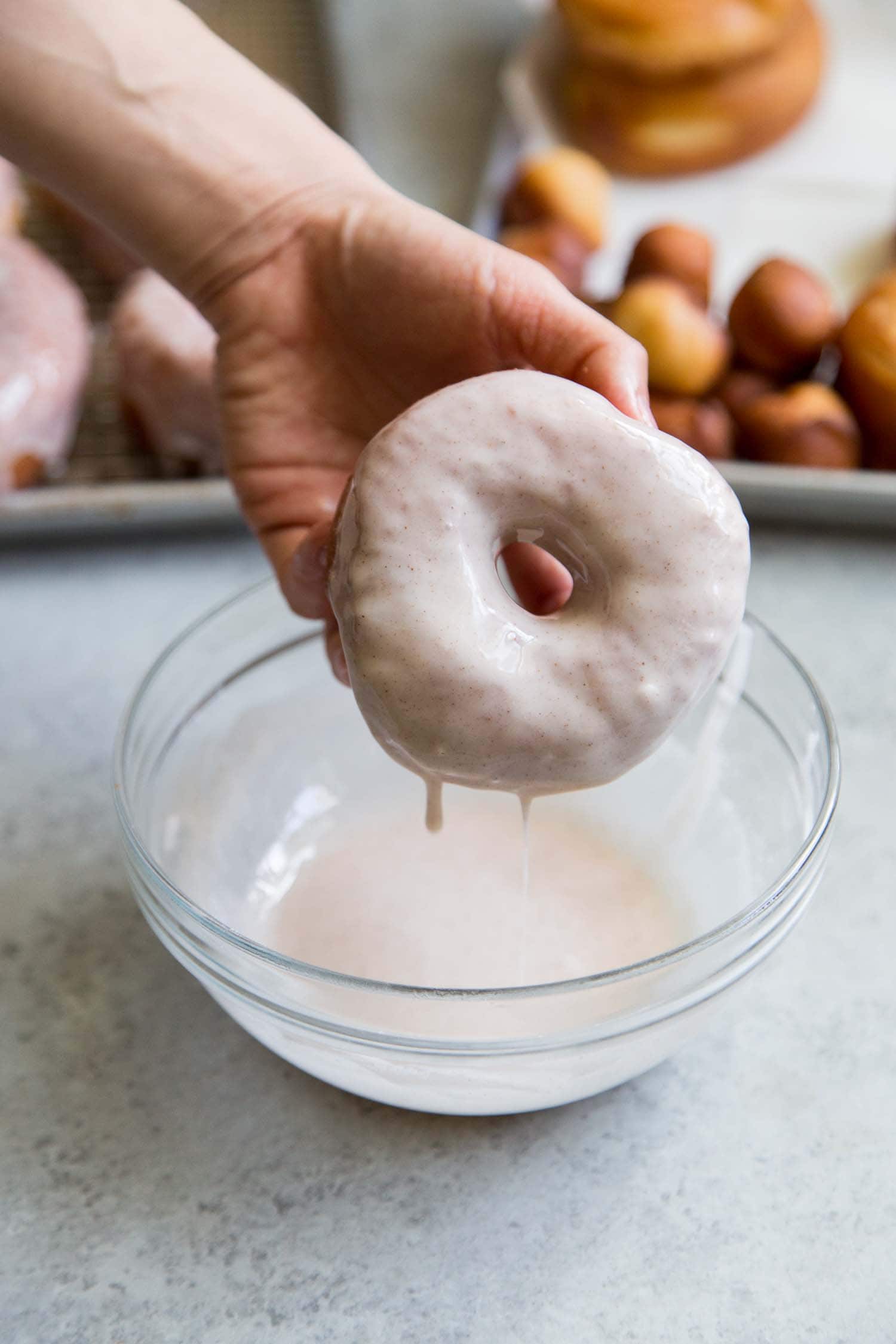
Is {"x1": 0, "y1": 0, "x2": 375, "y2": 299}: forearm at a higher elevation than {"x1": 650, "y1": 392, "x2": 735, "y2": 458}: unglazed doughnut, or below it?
higher

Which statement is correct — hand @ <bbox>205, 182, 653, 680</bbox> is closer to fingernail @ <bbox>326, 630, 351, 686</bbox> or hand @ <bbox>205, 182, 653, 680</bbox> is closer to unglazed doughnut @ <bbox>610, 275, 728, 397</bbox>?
fingernail @ <bbox>326, 630, 351, 686</bbox>

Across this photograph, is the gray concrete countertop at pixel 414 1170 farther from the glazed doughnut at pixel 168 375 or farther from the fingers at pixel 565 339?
the glazed doughnut at pixel 168 375

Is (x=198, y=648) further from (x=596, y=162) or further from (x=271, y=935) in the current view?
(x=596, y=162)

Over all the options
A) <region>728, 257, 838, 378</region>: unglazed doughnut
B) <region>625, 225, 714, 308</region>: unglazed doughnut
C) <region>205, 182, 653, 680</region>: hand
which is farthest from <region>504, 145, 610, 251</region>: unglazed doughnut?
<region>205, 182, 653, 680</region>: hand

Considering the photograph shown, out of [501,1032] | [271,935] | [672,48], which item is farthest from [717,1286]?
[672,48]

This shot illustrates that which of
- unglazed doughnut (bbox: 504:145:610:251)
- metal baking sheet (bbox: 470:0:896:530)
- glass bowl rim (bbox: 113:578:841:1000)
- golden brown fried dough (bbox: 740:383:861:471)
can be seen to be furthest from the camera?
metal baking sheet (bbox: 470:0:896:530)

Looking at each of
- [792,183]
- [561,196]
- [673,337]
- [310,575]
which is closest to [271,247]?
[310,575]

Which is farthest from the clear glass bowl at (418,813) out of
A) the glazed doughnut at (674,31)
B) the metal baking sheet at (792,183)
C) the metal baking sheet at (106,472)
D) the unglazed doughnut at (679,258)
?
the glazed doughnut at (674,31)
